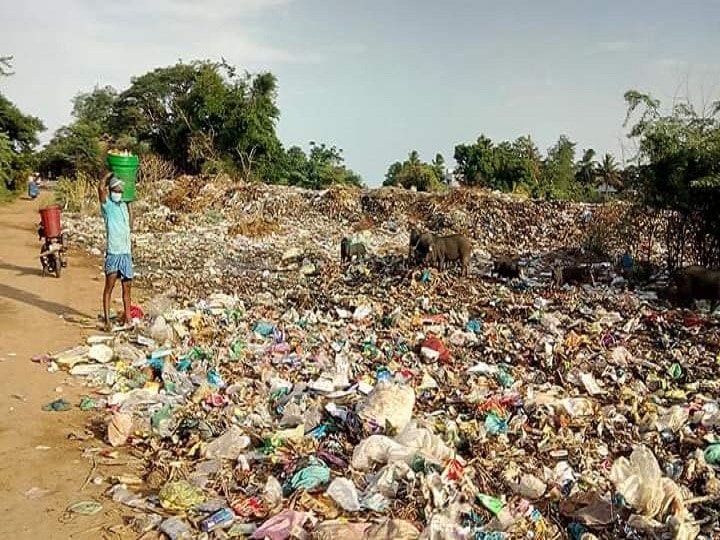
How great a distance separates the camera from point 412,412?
13.3 feet

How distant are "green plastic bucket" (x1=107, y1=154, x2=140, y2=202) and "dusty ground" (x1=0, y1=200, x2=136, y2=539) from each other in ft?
4.52

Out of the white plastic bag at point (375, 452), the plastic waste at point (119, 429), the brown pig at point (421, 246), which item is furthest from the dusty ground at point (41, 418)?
the brown pig at point (421, 246)

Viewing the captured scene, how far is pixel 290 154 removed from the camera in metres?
27.5

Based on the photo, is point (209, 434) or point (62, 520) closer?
point (62, 520)

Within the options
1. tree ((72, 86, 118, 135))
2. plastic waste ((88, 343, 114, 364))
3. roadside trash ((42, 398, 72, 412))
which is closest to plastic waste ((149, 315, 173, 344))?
plastic waste ((88, 343, 114, 364))

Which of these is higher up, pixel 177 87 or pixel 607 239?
pixel 177 87

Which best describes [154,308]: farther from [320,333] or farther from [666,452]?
[666,452]

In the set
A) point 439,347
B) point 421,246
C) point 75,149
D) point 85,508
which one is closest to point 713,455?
point 439,347

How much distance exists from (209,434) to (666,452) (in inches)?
105

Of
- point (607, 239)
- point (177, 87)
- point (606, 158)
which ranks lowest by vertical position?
point (607, 239)

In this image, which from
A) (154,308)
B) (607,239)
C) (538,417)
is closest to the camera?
(538,417)

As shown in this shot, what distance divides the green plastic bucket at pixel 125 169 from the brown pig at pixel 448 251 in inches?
168

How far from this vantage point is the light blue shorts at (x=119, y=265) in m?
5.86

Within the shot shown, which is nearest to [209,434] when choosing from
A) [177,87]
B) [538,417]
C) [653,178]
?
[538,417]
